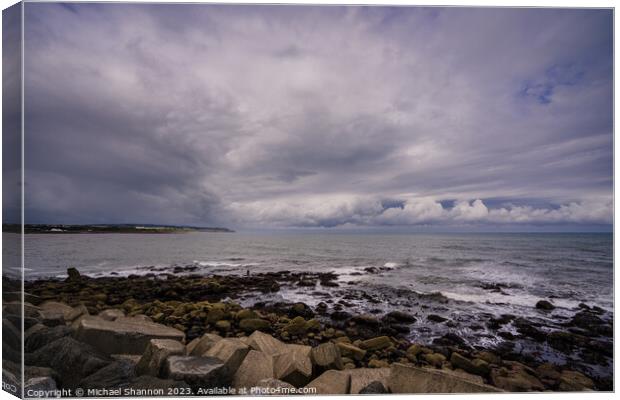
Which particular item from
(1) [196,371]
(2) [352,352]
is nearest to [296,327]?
(2) [352,352]

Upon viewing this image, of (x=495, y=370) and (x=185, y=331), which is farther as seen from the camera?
(x=185, y=331)

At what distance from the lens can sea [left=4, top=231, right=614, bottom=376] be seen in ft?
13.3

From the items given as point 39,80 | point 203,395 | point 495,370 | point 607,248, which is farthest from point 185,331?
point 607,248

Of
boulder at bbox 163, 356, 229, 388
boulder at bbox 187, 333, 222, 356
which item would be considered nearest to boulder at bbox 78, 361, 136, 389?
boulder at bbox 163, 356, 229, 388

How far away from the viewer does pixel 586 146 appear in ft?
12.3

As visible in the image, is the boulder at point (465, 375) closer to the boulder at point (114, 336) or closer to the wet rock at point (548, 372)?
the wet rock at point (548, 372)

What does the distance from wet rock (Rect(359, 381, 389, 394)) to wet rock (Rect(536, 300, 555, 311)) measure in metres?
2.90

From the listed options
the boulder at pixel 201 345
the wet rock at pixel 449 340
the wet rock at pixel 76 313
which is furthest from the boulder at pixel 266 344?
the wet rock at pixel 76 313

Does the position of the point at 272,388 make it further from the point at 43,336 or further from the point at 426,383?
the point at 43,336

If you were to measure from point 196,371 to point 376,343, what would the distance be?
2.30 m

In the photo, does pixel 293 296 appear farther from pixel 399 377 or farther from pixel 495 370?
pixel 495 370

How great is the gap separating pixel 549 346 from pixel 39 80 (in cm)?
764

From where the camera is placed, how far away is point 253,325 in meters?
4.09

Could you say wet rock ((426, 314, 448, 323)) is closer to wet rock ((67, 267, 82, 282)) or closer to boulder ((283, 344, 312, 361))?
boulder ((283, 344, 312, 361))
